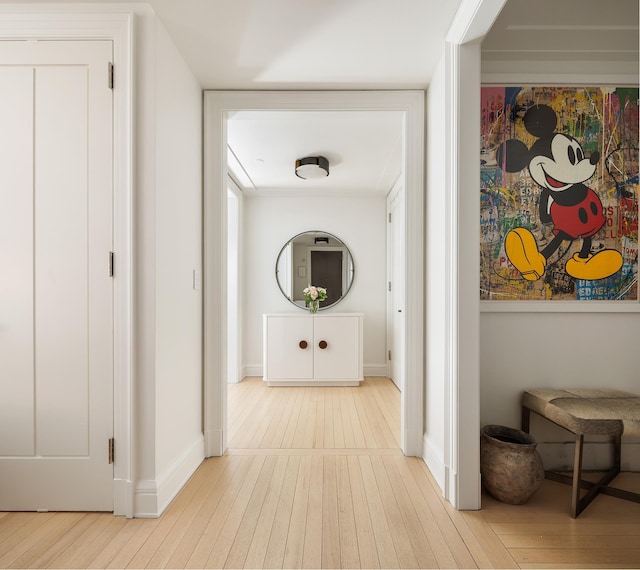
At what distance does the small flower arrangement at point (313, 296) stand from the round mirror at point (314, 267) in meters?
0.06

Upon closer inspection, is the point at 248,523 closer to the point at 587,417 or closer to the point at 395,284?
the point at 587,417

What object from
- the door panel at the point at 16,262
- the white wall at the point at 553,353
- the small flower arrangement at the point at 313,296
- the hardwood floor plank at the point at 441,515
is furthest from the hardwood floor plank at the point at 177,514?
the small flower arrangement at the point at 313,296

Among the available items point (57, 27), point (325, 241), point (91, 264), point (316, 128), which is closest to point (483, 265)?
point (316, 128)

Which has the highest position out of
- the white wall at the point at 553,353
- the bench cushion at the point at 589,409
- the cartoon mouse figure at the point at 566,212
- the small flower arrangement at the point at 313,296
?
the cartoon mouse figure at the point at 566,212

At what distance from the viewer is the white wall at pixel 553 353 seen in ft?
7.98

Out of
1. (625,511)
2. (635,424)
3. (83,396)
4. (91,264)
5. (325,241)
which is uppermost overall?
(325,241)

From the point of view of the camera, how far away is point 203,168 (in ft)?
8.89

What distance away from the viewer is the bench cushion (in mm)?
1901

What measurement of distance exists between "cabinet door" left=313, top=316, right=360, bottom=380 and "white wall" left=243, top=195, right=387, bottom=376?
54 centimetres

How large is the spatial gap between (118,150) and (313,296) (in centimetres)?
337

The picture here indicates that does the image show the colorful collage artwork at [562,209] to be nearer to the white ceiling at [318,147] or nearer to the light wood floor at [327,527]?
the white ceiling at [318,147]

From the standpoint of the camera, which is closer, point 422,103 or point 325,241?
point 422,103

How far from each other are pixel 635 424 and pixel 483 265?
1.03 meters

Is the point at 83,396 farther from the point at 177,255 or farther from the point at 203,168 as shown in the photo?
the point at 203,168
